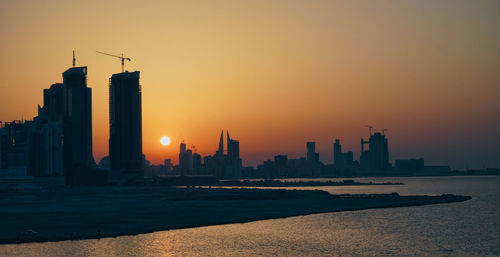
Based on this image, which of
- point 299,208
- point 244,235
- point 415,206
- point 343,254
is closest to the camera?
point 343,254

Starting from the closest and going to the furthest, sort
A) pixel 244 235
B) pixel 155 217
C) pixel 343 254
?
pixel 343 254 → pixel 244 235 → pixel 155 217

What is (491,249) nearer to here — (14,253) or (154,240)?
(154,240)

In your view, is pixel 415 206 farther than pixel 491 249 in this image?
Yes

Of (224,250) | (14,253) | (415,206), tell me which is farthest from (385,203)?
(14,253)

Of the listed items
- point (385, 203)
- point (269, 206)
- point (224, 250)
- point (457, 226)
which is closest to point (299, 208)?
point (269, 206)

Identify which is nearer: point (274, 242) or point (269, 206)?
point (274, 242)

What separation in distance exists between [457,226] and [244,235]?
43.3 metres

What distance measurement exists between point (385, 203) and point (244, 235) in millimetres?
83061

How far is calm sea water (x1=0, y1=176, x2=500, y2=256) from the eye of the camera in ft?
265

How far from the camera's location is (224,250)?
82.6 metres

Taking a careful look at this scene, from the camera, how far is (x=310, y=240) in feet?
301

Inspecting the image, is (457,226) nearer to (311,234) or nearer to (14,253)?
(311,234)

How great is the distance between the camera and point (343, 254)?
78.8 metres

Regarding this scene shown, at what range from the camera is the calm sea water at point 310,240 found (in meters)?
80.9
